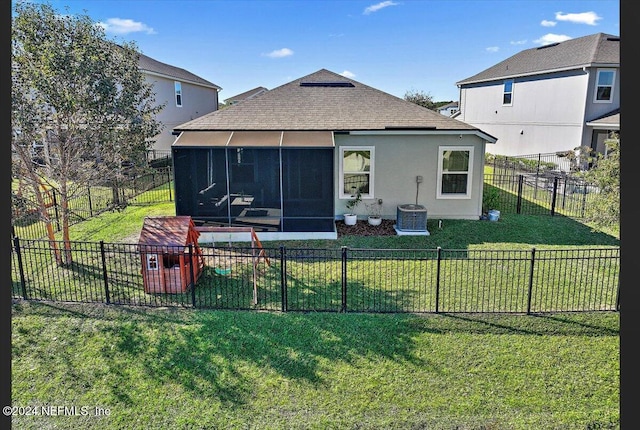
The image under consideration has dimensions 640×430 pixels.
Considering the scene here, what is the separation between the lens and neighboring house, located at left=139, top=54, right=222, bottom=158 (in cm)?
2771

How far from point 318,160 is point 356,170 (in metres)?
2.12

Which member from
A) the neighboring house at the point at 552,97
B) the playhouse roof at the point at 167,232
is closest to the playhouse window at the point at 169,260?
the playhouse roof at the point at 167,232

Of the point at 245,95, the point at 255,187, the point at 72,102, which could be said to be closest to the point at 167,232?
the point at 72,102

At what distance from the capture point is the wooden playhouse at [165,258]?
8898 millimetres

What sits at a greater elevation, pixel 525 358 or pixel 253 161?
pixel 253 161

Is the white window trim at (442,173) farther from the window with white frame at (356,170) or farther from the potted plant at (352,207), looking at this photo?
the potted plant at (352,207)

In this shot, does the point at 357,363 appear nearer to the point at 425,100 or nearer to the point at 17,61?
the point at 17,61

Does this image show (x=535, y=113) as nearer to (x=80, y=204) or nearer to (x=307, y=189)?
(x=307, y=189)

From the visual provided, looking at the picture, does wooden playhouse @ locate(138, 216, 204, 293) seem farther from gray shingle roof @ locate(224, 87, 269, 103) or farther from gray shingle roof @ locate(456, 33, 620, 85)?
gray shingle roof @ locate(224, 87, 269, 103)

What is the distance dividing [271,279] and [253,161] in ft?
13.6

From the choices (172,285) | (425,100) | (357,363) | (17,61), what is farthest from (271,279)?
(425,100)

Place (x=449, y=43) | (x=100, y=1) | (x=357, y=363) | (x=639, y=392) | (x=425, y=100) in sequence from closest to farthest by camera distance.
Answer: (x=639, y=392), (x=357, y=363), (x=100, y=1), (x=449, y=43), (x=425, y=100)

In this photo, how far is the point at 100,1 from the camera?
39.7ft

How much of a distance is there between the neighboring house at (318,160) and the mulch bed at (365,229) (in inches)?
14.7
